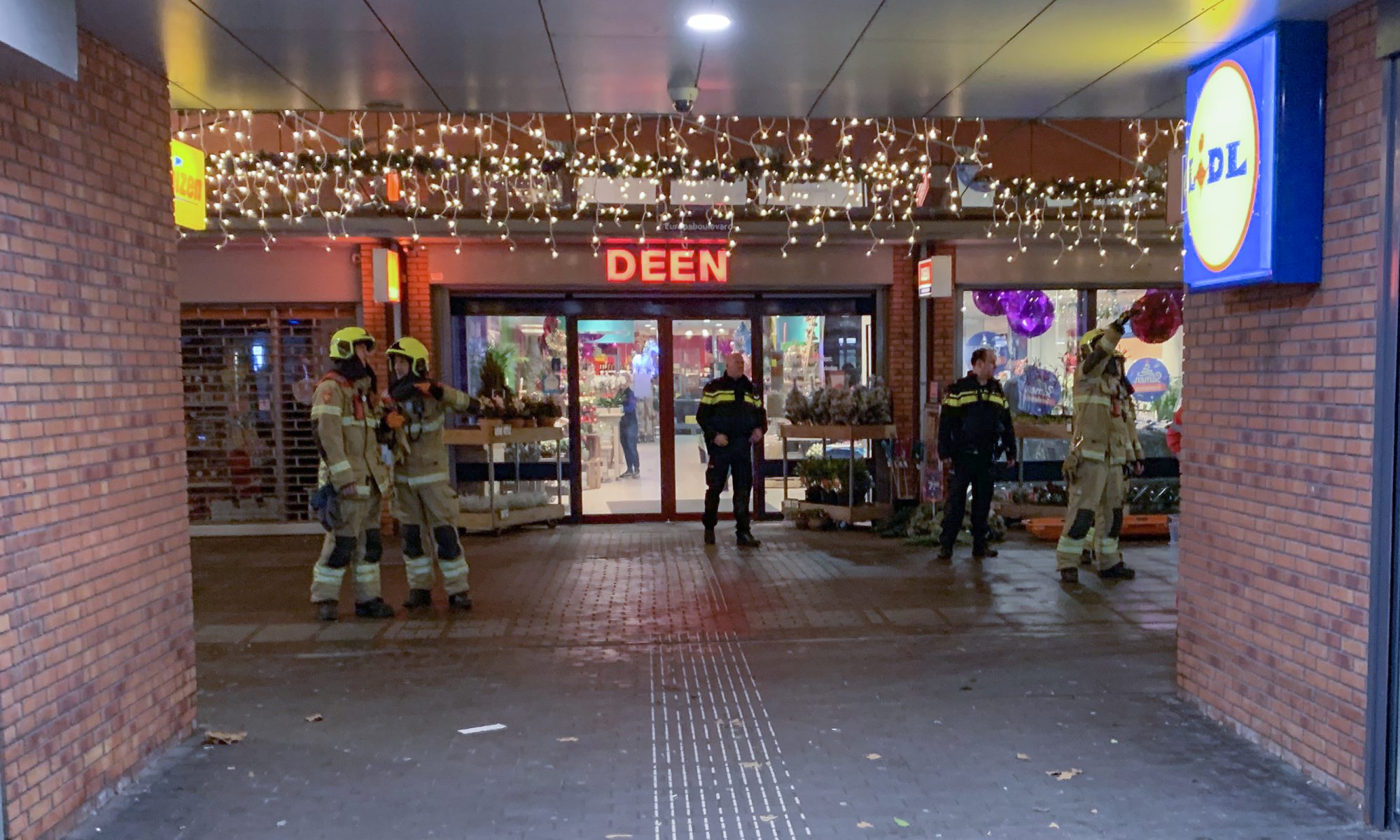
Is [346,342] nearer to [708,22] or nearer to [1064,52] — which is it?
[708,22]

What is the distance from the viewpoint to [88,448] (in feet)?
15.0

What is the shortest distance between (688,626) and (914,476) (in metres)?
5.38

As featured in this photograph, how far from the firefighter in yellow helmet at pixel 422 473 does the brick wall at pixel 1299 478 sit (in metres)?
5.19

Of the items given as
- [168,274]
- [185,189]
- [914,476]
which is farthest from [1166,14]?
[914,476]

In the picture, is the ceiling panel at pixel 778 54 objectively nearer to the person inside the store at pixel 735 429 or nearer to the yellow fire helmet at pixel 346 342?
the yellow fire helmet at pixel 346 342

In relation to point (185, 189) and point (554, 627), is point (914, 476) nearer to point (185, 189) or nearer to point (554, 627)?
point (554, 627)

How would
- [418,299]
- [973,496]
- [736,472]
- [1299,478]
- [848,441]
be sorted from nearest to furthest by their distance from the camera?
[1299,478], [973,496], [736,472], [418,299], [848,441]

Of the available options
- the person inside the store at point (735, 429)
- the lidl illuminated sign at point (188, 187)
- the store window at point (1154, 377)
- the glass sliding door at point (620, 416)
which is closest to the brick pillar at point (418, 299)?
the glass sliding door at point (620, 416)

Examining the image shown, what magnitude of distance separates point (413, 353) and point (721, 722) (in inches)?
154

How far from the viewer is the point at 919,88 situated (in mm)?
6574

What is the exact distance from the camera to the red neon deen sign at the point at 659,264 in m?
12.0

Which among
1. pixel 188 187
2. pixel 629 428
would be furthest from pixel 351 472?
pixel 629 428

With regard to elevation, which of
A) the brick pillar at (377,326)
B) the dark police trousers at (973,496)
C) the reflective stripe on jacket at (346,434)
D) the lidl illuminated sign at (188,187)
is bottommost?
the dark police trousers at (973,496)

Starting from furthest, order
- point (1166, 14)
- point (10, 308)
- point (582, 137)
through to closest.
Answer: point (582, 137) < point (1166, 14) < point (10, 308)
